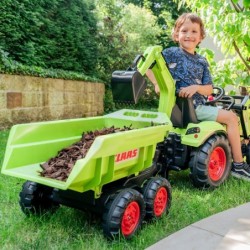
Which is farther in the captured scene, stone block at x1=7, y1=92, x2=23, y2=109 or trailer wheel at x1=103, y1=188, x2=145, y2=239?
stone block at x1=7, y1=92, x2=23, y2=109

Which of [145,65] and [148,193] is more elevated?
[145,65]

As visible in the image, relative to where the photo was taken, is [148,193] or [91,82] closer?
[148,193]

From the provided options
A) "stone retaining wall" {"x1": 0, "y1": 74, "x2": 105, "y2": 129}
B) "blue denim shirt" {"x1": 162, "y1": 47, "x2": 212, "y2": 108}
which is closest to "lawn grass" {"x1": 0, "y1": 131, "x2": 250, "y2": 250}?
"blue denim shirt" {"x1": 162, "y1": 47, "x2": 212, "y2": 108}

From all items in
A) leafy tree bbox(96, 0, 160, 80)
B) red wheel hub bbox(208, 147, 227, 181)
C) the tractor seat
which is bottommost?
red wheel hub bbox(208, 147, 227, 181)

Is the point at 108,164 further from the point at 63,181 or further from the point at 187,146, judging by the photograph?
the point at 187,146

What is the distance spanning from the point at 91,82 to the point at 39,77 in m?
1.98

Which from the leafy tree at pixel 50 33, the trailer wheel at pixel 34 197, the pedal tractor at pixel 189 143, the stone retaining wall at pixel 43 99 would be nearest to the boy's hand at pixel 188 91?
the pedal tractor at pixel 189 143

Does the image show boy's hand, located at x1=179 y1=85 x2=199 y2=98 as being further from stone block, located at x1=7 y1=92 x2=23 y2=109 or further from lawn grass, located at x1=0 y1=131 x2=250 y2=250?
stone block, located at x1=7 y1=92 x2=23 y2=109

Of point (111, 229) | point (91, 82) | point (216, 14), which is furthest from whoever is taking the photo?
point (91, 82)

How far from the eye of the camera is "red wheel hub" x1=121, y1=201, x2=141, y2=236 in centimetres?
225

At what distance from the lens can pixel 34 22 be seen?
693 cm

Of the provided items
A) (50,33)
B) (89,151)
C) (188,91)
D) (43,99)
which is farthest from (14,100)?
(89,151)

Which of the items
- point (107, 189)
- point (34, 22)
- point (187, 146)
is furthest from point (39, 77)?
point (107, 189)

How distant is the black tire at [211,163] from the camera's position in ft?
10.3
